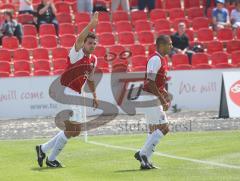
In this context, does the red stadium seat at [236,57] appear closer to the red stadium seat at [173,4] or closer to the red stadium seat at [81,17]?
the red stadium seat at [173,4]

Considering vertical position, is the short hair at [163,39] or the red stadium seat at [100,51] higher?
the short hair at [163,39]

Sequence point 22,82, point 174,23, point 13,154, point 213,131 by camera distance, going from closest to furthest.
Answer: point 13,154 → point 213,131 → point 22,82 → point 174,23

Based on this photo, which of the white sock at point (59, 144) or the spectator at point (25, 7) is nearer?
the white sock at point (59, 144)

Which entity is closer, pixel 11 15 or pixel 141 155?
pixel 141 155

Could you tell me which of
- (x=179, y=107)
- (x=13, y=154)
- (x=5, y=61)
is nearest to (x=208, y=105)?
(x=179, y=107)

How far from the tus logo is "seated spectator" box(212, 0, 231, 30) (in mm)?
6478

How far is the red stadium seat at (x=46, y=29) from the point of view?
25.6 metres

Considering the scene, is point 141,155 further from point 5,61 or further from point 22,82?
point 5,61

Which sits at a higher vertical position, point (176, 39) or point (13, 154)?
point (176, 39)

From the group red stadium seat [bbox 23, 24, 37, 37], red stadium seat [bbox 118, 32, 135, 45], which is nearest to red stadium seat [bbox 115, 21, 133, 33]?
red stadium seat [bbox 118, 32, 135, 45]

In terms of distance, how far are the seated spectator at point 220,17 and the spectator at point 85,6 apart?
14.3 ft

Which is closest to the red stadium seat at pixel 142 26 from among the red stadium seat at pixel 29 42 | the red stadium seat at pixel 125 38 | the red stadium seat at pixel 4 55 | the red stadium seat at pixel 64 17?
the red stadium seat at pixel 125 38

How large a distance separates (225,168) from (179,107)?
1065 centimetres

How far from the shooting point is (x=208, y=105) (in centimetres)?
2294
